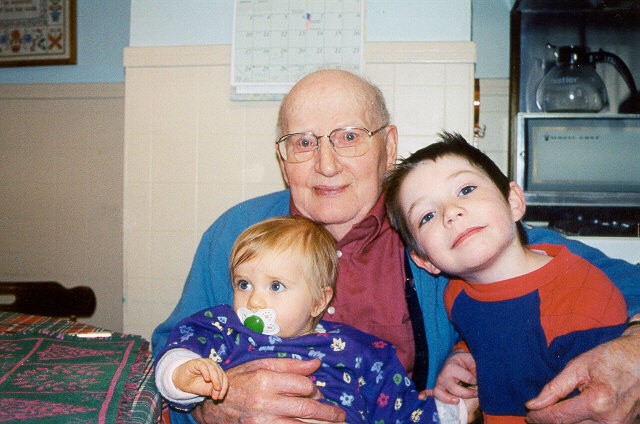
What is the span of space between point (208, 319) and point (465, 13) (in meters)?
1.85

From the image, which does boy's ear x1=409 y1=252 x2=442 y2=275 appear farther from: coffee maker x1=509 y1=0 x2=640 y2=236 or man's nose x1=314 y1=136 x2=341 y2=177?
coffee maker x1=509 y1=0 x2=640 y2=236

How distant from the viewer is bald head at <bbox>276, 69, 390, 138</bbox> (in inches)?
54.9

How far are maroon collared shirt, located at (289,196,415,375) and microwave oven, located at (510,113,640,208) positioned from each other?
1023 mm

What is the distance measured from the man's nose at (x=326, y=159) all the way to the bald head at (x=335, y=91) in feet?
0.42

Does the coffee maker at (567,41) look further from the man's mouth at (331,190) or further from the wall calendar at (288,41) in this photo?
the man's mouth at (331,190)

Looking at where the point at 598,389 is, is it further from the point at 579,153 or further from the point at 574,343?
the point at 579,153

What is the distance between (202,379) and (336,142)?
82 centimetres

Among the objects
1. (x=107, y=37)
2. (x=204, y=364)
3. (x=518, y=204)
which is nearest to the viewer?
(x=204, y=364)

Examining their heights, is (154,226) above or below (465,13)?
below

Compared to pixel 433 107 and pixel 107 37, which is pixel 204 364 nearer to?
pixel 433 107

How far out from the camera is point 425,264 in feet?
4.21

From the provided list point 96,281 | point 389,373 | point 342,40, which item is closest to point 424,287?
point 389,373

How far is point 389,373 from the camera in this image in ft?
3.83

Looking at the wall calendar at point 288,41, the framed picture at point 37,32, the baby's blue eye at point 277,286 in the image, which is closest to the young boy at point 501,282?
the baby's blue eye at point 277,286
